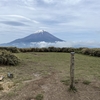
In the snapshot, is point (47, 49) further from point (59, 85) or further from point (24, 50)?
point (59, 85)

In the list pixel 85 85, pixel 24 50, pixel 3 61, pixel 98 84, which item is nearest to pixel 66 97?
pixel 85 85

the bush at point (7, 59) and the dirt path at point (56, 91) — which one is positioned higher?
the bush at point (7, 59)

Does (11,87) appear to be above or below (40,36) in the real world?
below

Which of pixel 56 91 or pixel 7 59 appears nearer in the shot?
pixel 56 91

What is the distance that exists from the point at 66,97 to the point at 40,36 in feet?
399

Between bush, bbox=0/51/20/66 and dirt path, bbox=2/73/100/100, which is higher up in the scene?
bush, bbox=0/51/20/66

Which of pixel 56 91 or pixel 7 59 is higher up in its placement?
pixel 7 59

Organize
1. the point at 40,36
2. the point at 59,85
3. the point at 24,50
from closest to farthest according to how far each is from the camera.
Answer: the point at 59,85 < the point at 24,50 < the point at 40,36

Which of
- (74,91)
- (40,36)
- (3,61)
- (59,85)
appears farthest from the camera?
(40,36)

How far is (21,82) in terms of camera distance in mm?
4770

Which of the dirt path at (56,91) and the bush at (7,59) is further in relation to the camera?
the bush at (7,59)

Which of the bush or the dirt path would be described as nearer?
the dirt path

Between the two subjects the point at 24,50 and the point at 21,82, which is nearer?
the point at 21,82

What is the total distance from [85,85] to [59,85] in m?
0.80
